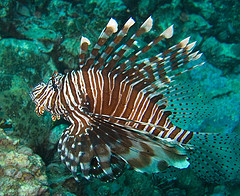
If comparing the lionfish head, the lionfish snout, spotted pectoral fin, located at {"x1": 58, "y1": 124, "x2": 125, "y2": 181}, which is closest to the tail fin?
spotted pectoral fin, located at {"x1": 58, "y1": 124, "x2": 125, "y2": 181}

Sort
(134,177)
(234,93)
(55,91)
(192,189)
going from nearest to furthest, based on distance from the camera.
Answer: (55,91) → (134,177) → (192,189) → (234,93)

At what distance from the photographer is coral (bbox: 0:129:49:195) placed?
90.8 inches

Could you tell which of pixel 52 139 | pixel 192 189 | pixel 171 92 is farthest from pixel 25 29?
pixel 192 189

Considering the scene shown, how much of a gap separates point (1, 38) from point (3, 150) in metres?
4.32

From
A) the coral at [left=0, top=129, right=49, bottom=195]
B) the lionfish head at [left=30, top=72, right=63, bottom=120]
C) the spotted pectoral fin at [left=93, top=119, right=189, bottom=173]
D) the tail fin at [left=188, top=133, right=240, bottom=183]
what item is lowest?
the tail fin at [left=188, top=133, right=240, bottom=183]

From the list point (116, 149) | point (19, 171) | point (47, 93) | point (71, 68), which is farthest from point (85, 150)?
point (71, 68)

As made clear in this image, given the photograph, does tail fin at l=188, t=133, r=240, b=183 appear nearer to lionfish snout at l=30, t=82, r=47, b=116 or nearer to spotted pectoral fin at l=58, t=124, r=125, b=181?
spotted pectoral fin at l=58, t=124, r=125, b=181

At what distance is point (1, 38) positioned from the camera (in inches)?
219

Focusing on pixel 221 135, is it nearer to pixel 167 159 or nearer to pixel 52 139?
pixel 167 159

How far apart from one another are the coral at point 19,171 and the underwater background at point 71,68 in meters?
0.01

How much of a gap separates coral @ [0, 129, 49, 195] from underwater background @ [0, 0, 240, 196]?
0.04 ft

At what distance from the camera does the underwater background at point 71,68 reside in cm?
321

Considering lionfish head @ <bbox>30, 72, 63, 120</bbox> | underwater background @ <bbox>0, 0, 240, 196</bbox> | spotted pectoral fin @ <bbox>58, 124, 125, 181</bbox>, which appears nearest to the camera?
spotted pectoral fin @ <bbox>58, 124, 125, 181</bbox>

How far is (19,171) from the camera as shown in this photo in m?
2.43
